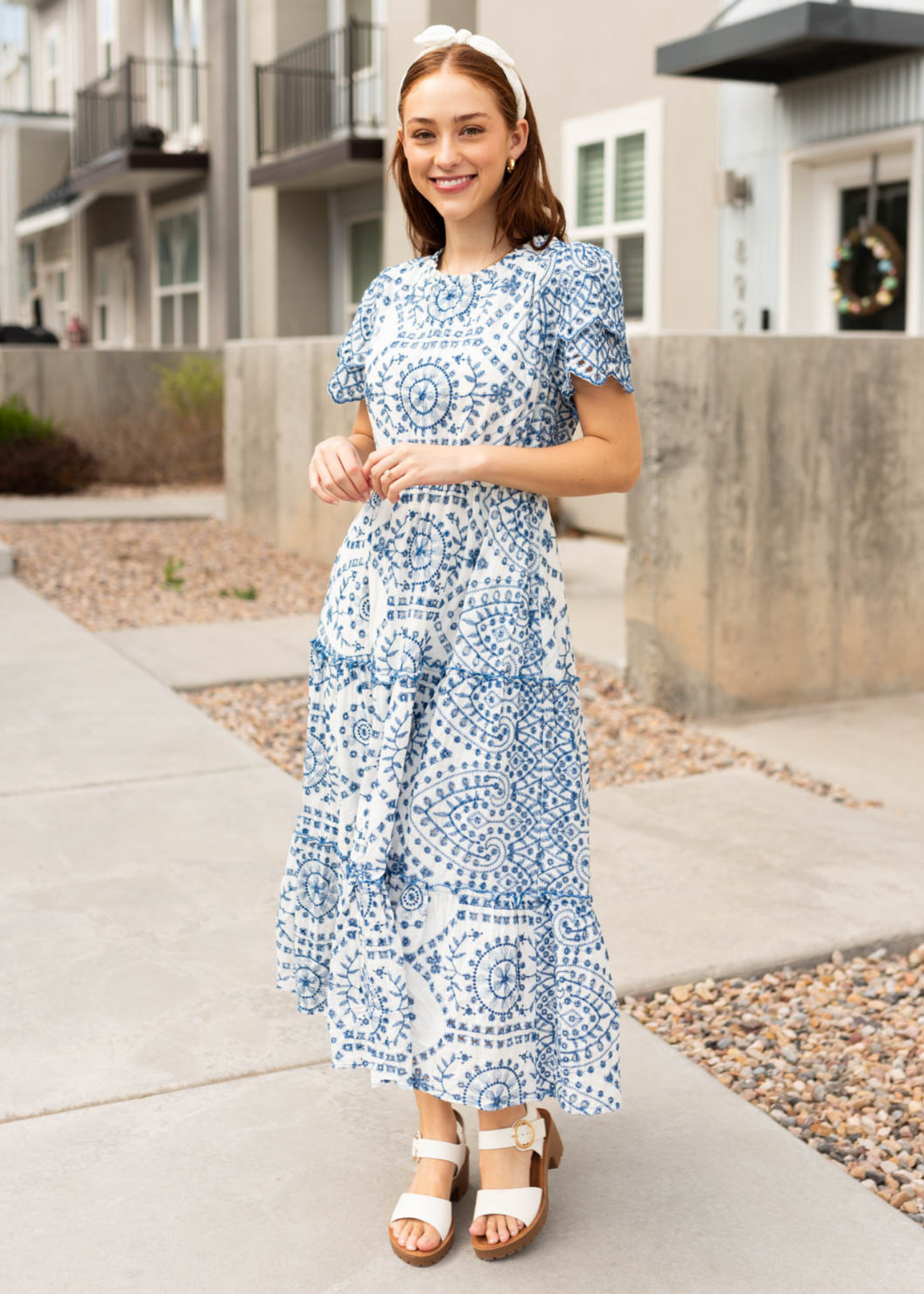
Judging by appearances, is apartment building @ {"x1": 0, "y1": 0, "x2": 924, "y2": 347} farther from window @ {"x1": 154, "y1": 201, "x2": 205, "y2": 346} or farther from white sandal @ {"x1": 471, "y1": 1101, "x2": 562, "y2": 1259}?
white sandal @ {"x1": 471, "y1": 1101, "x2": 562, "y2": 1259}

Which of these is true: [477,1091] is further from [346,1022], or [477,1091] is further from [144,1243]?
[144,1243]

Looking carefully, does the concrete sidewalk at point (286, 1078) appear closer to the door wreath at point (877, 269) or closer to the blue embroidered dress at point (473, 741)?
the blue embroidered dress at point (473, 741)

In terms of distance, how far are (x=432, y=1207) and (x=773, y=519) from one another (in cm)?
370

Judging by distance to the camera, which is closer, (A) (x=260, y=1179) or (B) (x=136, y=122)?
(A) (x=260, y=1179)

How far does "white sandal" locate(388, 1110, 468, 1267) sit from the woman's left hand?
995mm

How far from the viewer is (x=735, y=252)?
9344 mm

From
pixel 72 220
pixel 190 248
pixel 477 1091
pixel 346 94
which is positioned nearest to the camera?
pixel 477 1091

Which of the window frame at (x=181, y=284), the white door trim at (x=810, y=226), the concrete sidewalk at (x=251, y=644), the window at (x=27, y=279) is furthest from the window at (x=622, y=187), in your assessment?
the window at (x=27, y=279)

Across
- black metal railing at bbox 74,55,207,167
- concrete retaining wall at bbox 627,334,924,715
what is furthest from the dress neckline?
black metal railing at bbox 74,55,207,167

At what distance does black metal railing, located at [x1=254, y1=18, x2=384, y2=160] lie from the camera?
47.8ft

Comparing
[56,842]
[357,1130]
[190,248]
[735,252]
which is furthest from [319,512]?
[190,248]

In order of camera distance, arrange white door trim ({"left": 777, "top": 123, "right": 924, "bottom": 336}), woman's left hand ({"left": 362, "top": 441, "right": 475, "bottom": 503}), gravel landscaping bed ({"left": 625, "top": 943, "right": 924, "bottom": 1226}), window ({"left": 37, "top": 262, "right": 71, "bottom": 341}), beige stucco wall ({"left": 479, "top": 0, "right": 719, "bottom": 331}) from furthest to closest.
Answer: window ({"left": 37, "top": 262, "right": 71, "bottom": 341}), beige stucco wall ({"left": 479, "top": 0, "right": 719, "bottom": 331}), white door trim ({"left": 777, "top": 123, "right": 924, "bottom": 336}), gravel landscaping bed ({"left": 625, "top": 943, "right": 924, "bottom": 1226}), woman's left hand ({"left": 362, "top": 441, "right": 475, "bottom": 503})

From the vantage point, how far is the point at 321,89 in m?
15.5

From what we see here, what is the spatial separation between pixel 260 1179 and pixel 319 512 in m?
6.97
